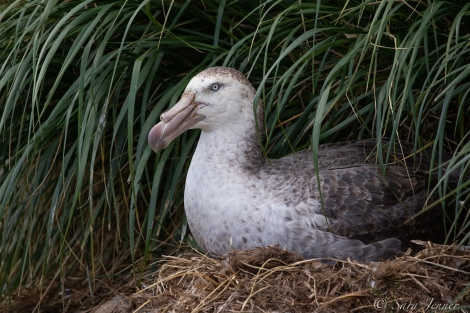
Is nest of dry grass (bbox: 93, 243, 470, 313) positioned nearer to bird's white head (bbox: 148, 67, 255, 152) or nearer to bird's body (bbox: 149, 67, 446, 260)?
bird's body (bbox: 149, 67, 446, 260)

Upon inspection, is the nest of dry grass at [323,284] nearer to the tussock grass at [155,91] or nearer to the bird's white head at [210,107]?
the tussock grass at [155,91]

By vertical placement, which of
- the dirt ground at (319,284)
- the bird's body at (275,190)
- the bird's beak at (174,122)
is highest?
the bird's beak at (174,122)

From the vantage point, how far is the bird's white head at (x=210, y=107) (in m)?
4.09

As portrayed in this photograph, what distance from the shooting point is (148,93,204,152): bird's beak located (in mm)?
4051

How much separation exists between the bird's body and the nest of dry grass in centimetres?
17

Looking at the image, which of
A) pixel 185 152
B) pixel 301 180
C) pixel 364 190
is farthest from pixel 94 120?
pixel 364 190

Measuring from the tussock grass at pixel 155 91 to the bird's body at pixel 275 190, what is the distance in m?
0.15

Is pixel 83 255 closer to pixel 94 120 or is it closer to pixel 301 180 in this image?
pixel 94 120

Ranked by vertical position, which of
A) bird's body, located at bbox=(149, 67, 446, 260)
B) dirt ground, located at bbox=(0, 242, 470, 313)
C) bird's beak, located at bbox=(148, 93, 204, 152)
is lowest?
dirt ground, located at bbox=(0, 242, 470, 313)

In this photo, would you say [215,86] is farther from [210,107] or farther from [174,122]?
[174,122]

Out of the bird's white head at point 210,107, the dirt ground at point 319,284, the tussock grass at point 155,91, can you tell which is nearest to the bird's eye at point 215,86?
the bird's white head at point 210,107

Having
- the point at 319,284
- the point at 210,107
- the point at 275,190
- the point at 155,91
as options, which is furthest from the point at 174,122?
the point at 319,284

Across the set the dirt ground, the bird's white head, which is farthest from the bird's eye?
the dirt ground

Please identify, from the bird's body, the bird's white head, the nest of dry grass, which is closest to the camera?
the nest of dry grass
